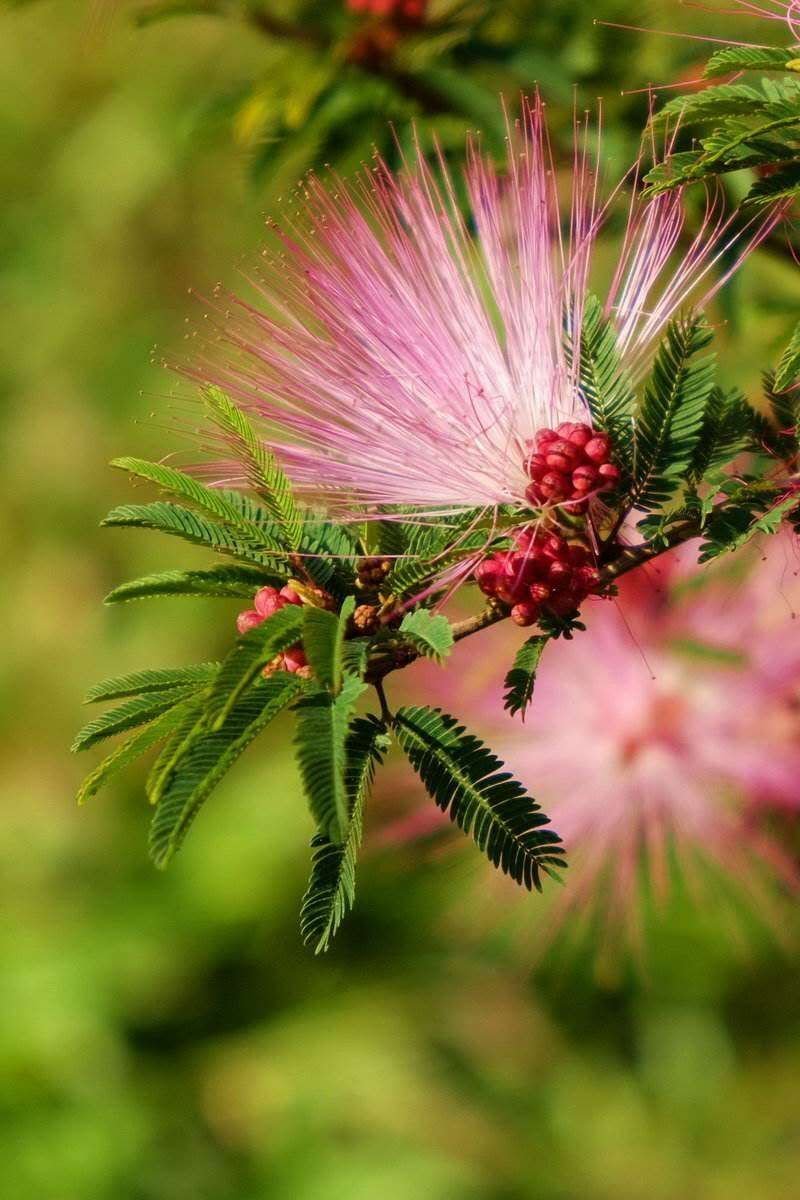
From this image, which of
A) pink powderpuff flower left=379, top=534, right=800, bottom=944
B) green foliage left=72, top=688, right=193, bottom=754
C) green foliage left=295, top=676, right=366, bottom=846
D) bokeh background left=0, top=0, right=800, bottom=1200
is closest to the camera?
green foliage left=295, top=676, right=366, bottom=846

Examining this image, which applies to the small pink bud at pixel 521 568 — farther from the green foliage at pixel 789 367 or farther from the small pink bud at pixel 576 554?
the green foliage at pixel 789 367

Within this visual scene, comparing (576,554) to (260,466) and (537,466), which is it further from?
(260,466)

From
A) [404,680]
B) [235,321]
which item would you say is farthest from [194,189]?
[235,321]

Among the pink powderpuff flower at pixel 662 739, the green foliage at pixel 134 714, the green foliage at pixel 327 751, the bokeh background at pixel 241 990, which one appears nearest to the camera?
the green foliage at pixel 327 751

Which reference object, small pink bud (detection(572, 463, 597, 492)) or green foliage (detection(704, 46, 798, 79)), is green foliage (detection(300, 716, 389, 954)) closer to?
small pink bud (detection(572, 463, 597, 492))

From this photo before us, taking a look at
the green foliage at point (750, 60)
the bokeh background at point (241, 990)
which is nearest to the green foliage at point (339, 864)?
the green foliage at point (750, 60)

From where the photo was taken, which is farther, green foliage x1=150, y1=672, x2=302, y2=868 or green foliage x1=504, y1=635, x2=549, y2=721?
green foliage x1=504, y1=635, x2=549, y2=721

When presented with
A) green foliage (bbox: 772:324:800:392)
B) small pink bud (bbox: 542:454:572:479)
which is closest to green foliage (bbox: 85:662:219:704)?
small pink bud (bbox: 542:454:572:479)

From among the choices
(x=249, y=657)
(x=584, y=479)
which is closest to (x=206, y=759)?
(x=249, y=657)
